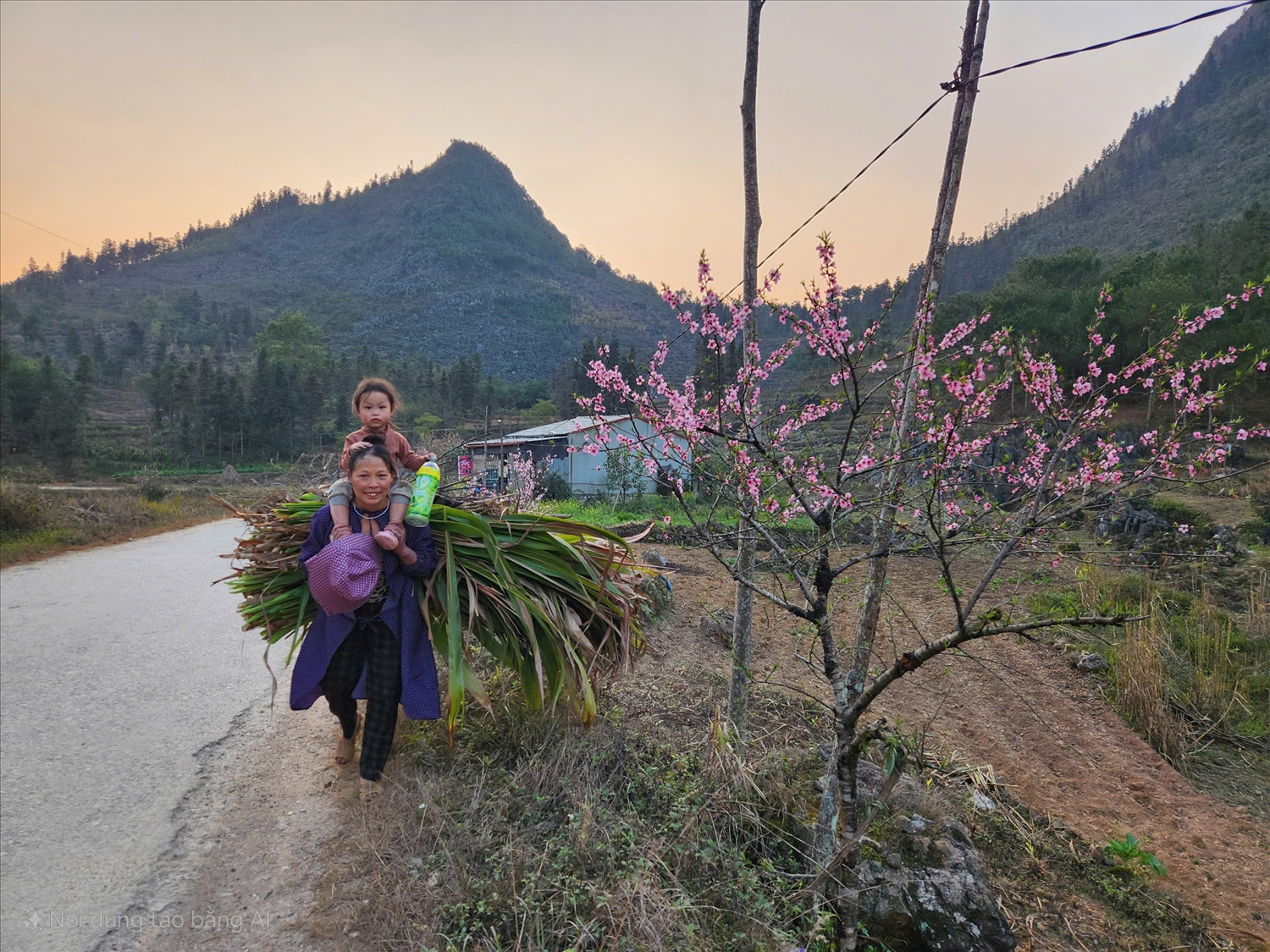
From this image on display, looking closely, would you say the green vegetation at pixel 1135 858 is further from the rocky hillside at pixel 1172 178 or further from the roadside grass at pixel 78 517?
the rocky hillside at pixel 1172 178

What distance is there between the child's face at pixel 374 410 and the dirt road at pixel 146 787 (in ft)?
5.95

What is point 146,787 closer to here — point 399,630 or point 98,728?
point 98,728

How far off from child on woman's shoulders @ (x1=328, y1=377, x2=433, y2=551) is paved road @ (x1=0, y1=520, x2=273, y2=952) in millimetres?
1535

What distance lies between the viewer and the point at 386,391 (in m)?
3.00

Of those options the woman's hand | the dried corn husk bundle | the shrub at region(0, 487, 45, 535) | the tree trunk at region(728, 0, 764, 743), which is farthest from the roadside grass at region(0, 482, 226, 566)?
the tree trunk at region(728, 0, 764, 743)

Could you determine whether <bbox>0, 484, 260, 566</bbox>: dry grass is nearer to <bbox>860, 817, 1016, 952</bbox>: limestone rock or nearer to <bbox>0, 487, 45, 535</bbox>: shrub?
<bbox>0, 487, 45, 535</bbox>: shrub

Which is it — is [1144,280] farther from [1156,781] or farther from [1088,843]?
[1088,843]

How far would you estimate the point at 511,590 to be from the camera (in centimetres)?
270

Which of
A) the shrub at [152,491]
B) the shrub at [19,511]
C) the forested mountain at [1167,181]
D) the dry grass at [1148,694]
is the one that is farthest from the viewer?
the forested mountain at [1167,181]

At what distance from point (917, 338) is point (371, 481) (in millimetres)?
2338

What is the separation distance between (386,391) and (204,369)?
124ft

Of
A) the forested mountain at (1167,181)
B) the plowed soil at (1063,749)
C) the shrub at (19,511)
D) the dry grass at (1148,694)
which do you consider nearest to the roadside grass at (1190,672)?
the dry grass at (1148,694)

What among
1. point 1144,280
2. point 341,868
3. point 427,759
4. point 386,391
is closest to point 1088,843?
point 427,759

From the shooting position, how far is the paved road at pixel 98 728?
229 cm
